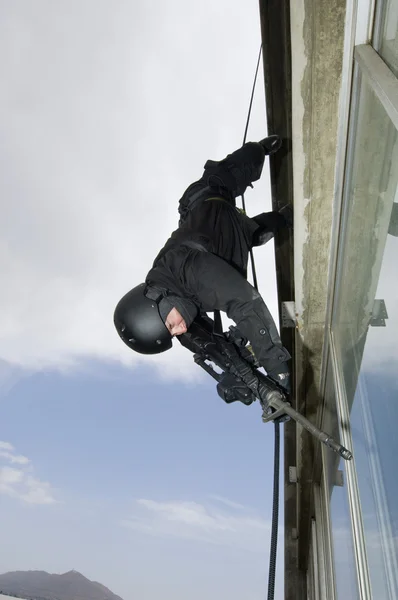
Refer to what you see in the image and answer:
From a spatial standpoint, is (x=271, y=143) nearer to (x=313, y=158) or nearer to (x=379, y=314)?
(x=313, y=158)

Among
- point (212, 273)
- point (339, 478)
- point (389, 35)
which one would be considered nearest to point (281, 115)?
point (212, 273)

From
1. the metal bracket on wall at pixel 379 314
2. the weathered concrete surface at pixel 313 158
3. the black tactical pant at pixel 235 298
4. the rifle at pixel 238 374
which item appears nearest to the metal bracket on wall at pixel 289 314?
the weathered concrete surface at pixel 313 158

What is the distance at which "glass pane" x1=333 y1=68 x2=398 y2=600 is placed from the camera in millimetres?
1632

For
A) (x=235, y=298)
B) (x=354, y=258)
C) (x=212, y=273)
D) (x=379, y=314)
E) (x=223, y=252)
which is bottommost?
(x=379, y=314)

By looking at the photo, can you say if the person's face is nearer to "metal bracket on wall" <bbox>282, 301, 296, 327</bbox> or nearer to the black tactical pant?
the black tactical pant

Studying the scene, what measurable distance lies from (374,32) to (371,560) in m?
2.14

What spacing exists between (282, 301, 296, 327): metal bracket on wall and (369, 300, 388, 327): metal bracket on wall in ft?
4.54

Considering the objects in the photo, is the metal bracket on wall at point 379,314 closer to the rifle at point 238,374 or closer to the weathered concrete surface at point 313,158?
the rifle at point 238,374

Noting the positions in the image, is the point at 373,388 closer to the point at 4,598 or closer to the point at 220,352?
the point at 220,352

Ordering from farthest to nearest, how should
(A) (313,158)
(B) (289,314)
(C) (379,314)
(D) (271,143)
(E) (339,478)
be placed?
(B) (289,314)
(D) (271,143)
(E) (339,478)
(A) (313,158)
(C) (379,314)

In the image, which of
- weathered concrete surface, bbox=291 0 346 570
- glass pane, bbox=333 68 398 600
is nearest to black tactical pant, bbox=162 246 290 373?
glass pane, bbox=333 68 398 600

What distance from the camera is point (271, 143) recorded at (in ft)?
9.53

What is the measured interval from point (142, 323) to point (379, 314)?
4.45 feet

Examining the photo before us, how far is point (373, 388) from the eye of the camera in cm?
192
